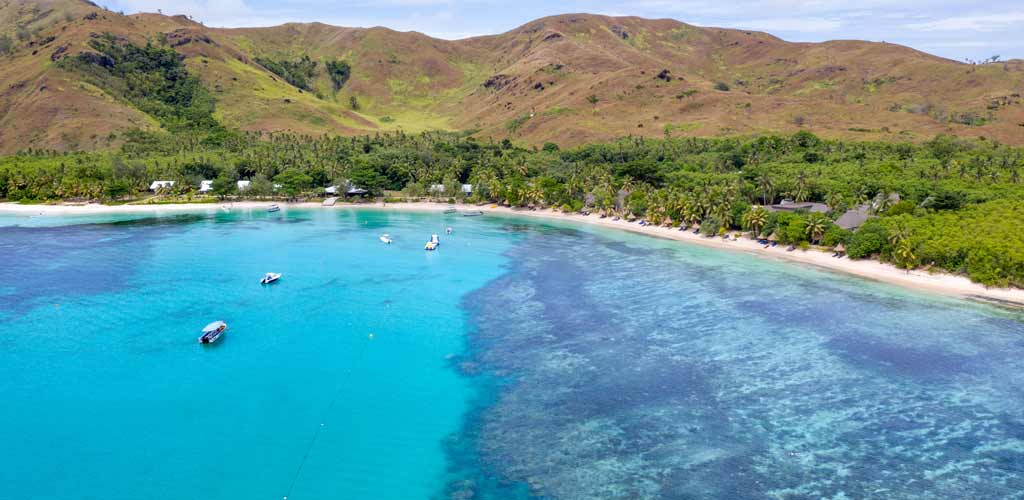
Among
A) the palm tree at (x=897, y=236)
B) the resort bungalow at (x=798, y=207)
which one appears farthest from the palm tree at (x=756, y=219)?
the palm tree at (x=897, y=236)

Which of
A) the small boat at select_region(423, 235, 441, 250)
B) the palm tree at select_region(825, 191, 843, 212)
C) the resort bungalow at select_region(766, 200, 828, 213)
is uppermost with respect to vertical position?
the palm tree at select_region(825, 191, 843, 212)

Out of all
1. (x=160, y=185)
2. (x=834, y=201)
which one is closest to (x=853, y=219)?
(x=834, y=201)

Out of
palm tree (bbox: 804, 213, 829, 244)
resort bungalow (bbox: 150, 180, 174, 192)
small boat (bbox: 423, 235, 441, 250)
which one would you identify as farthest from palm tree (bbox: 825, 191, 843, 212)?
resort bungalow (bbox: 150, 180, 174, 192)

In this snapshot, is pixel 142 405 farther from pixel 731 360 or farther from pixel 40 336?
pixel 731 360

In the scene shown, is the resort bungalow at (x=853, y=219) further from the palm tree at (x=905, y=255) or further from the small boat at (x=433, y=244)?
the small boat at (x=433, y=244)

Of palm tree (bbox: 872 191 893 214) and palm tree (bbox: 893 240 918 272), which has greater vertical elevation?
palm tree (bbox: 872 191 893 214)

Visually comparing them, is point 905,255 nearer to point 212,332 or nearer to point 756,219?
point 756,219

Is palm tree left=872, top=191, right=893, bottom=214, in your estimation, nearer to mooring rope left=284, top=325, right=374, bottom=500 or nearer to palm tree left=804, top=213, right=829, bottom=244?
palm tree left=804, top=213, right=829, bottom=244

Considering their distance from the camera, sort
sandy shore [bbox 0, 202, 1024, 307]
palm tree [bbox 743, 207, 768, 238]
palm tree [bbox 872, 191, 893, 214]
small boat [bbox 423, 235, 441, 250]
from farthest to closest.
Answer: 1. small boat [bbox 423, 235, 441, 250]
2. palm tree [bbox 743, 207, 768, 238]
3. palm tree [bbox 872, 191, 893, 214]
4. sandy shore [bbox 0, 202, 1024, 307]
